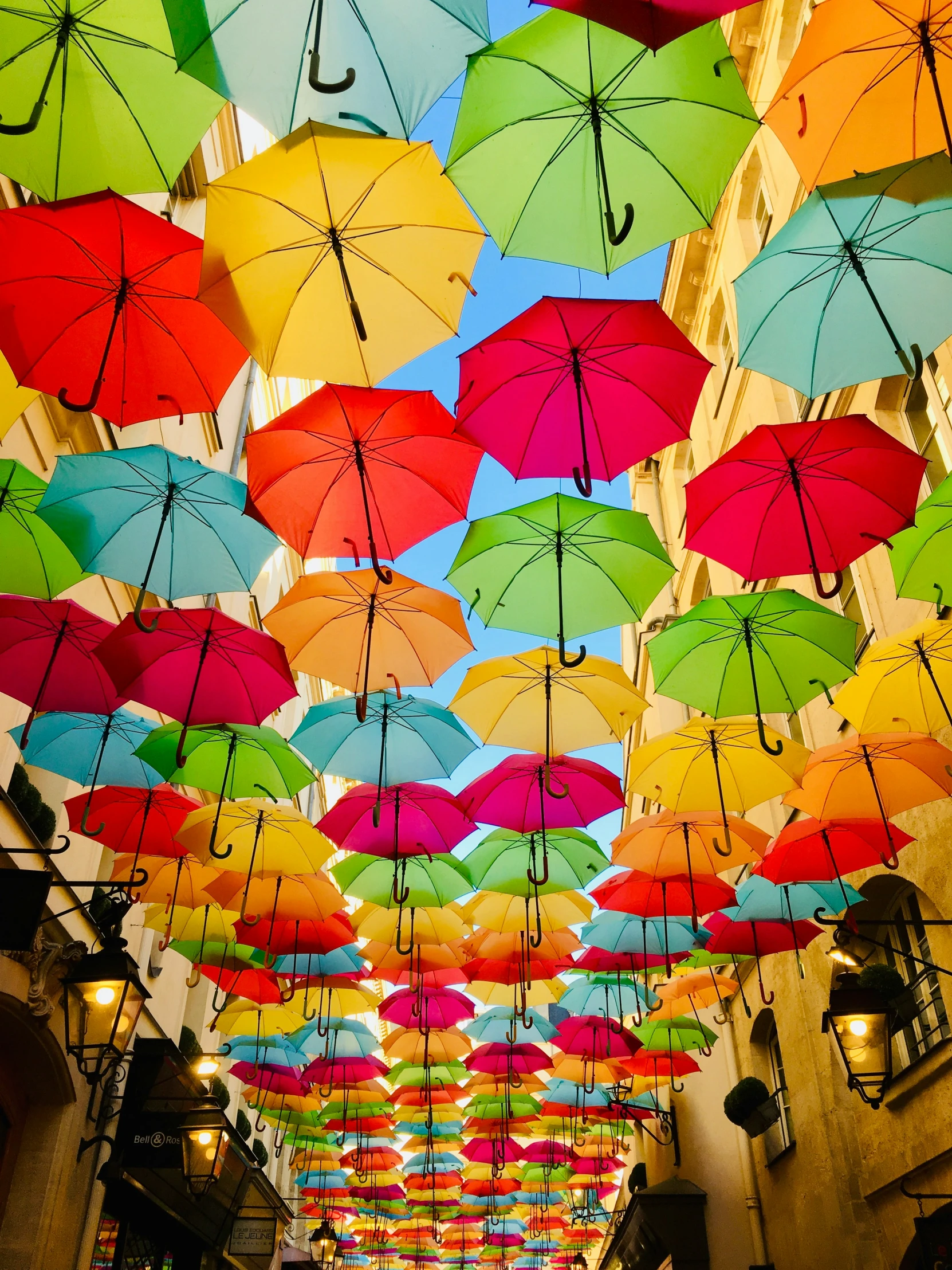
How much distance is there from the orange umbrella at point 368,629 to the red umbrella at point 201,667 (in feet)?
0.82

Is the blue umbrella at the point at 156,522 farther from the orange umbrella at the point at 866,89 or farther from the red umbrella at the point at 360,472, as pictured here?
the orange umbrella at the point at 866,89

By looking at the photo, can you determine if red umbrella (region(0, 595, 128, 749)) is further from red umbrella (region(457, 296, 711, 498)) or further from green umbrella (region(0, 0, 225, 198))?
red umbrella (region(457, 296, 711, 498))

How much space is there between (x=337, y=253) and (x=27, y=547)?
11.6ft

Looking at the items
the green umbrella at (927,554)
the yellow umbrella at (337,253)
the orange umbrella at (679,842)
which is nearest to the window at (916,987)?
the orange umbrella at (679,842)

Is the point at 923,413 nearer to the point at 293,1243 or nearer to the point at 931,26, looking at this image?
the point at 931,26

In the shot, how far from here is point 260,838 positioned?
34.0ft

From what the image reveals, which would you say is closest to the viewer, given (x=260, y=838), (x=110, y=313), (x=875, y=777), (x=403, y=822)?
(x=110, y=313)

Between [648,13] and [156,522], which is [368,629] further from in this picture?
[648,13]

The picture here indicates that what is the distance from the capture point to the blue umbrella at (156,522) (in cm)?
684

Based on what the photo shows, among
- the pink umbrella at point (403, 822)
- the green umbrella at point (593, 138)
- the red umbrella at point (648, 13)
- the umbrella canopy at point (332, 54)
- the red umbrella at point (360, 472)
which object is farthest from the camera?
the pink umbrella at point (403, 822)

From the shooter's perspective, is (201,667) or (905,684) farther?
(201,667)

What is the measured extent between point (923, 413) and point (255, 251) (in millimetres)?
6981

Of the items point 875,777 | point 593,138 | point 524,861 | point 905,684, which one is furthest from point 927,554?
point 524,861

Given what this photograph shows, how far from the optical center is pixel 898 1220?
30.5 feet
